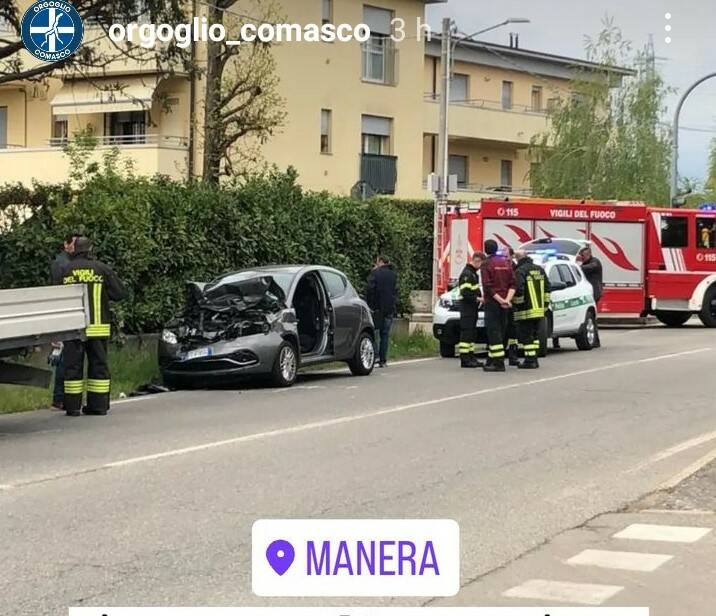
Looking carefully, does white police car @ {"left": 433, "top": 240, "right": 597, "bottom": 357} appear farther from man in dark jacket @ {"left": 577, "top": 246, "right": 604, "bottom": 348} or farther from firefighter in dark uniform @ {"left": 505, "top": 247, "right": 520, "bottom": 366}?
man in dark jacket @ {"left": 577, "top": 246, "right": 604, "bottom": 348}

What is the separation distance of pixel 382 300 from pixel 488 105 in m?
30.1

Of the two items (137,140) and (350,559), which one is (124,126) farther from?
(350,559)

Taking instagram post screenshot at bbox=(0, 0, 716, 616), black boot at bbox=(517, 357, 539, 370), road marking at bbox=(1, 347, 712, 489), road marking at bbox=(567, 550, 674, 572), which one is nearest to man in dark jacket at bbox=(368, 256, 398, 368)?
instagram post screenshot at bbox=(0, 0, 716, 616)

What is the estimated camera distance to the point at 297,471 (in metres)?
9.35

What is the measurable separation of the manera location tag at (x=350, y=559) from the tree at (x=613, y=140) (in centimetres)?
3829

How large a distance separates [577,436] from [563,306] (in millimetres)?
10203

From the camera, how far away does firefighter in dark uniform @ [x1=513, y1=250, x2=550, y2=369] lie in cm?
1839

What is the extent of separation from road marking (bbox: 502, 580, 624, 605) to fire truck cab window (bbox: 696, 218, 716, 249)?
25.5 meters

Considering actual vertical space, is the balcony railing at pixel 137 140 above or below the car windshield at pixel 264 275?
above

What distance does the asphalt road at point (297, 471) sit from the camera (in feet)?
21.3

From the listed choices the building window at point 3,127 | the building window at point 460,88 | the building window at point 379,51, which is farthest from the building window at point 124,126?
the building window at point 460,88

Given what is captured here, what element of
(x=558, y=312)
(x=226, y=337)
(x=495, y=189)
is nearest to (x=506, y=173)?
(x=495, y=189)

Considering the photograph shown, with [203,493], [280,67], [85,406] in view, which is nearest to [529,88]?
[280,67]

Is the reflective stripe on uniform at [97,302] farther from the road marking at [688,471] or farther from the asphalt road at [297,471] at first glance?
the road marking at [688,471]
